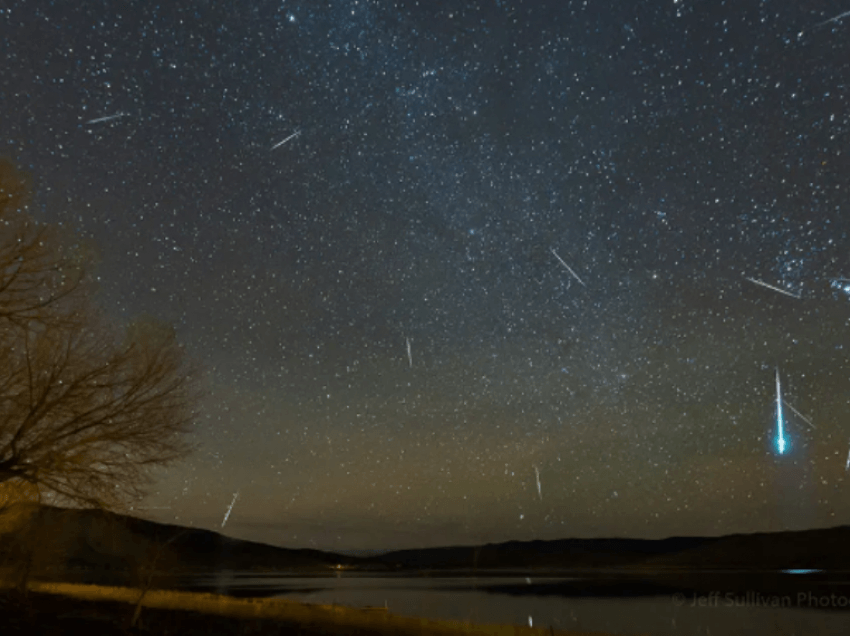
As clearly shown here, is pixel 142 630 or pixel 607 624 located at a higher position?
pixel 142 630

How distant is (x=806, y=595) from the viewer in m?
87.6

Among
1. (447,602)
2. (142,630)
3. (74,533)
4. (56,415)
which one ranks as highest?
(56,415)

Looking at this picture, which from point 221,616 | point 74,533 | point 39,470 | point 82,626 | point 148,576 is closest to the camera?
point 39,470

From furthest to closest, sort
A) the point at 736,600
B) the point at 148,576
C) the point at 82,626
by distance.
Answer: the point at 736,600 < the point at 148,576 < the point at 82,626

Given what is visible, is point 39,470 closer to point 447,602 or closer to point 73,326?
point 73,326

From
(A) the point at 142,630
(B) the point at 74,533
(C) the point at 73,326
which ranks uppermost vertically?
(C) the point at 73,326

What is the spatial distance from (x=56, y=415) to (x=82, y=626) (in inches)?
351

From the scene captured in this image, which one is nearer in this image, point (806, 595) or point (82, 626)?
point (82, 626)

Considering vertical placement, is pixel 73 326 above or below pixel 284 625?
above

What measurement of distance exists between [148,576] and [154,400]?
10.4 m

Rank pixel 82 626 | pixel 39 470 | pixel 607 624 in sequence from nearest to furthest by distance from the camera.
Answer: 1. pixel 39 470
2. pixel 82 626
3. pixel 607 624

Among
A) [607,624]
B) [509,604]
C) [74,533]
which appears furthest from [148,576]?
[509,604]

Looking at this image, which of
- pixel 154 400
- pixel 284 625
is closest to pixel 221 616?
pixel 284 625

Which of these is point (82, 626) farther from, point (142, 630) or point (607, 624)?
point (607, 624)
